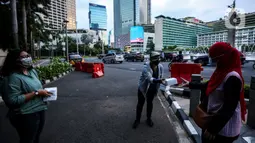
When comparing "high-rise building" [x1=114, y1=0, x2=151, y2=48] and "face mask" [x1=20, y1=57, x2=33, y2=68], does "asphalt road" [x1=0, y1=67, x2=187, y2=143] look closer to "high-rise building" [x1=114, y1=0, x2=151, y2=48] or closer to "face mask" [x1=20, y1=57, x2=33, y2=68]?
"face mask" [x1=20, y1=57, x2=33, y2=68]

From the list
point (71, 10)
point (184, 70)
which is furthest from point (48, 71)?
point (71, 10)

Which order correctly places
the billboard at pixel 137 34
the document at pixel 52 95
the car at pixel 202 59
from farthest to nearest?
the billboard at pixel 137 34 → the car at pixel 202 59 → the document at pixel 52 95

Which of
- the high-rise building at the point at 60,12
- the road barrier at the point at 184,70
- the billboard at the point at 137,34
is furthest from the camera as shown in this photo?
the billboard at the point at 137,34

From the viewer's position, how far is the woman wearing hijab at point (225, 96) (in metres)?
1.45

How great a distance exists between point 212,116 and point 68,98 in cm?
526

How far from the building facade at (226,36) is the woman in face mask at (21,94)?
93371mm

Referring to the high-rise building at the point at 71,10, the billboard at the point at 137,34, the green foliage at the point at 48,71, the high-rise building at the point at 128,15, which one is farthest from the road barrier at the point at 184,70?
the high-rise building at the point at 128,15

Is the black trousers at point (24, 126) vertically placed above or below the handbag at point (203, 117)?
below

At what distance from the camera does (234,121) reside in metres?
1.59

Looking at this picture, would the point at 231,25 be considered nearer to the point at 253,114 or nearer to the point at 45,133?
the point at 253,114

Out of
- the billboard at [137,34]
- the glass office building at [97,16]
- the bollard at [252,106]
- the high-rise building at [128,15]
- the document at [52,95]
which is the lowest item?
the bollard at [252,106]

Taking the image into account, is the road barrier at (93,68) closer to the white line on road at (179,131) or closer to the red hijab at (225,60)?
the white line on road at (179,131)

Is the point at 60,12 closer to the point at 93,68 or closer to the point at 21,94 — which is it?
the point at 93,68

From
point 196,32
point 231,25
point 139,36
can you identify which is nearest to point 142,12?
point 196,32
